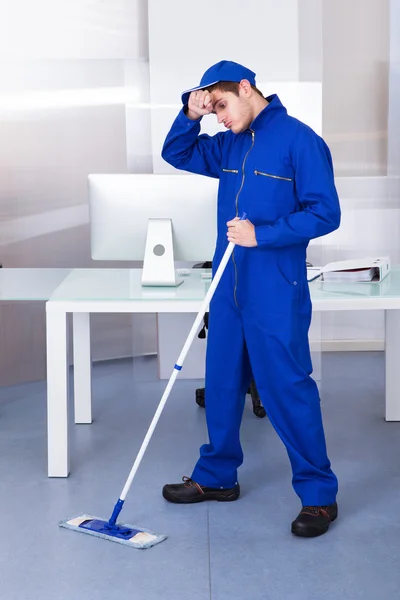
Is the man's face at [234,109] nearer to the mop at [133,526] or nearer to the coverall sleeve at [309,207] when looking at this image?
the coverall sleeve at [309,207]

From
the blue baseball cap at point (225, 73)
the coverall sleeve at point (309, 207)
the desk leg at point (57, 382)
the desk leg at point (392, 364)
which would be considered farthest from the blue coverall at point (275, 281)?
the desk leg at point (392, 364)

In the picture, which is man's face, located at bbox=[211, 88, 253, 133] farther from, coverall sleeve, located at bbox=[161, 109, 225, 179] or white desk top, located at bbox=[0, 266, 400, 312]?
white desk top, located at bbox=[0, 266, 400, 312]

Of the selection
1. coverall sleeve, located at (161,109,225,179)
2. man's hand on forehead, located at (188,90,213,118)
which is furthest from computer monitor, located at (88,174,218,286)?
man's hand on forehead, located at (188,90,213,118)

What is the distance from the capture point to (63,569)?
2.64 metres

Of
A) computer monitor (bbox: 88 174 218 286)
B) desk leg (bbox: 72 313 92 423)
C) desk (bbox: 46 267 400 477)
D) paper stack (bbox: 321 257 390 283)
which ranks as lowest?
desk leg (bbox: 72 313 92 423)

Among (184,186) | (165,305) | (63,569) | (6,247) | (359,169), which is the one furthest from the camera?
(359,169)

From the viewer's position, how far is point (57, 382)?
3.30 metres

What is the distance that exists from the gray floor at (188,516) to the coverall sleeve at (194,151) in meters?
1.14

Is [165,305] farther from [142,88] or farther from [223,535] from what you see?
[142,88]

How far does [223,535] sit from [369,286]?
108 cm

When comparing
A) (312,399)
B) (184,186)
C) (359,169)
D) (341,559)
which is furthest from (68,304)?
(359,169)

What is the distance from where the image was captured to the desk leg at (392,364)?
13.0 ft

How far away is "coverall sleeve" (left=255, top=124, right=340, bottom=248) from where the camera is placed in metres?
2.69

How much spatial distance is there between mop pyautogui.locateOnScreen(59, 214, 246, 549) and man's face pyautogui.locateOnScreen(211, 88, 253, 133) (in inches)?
11.5
